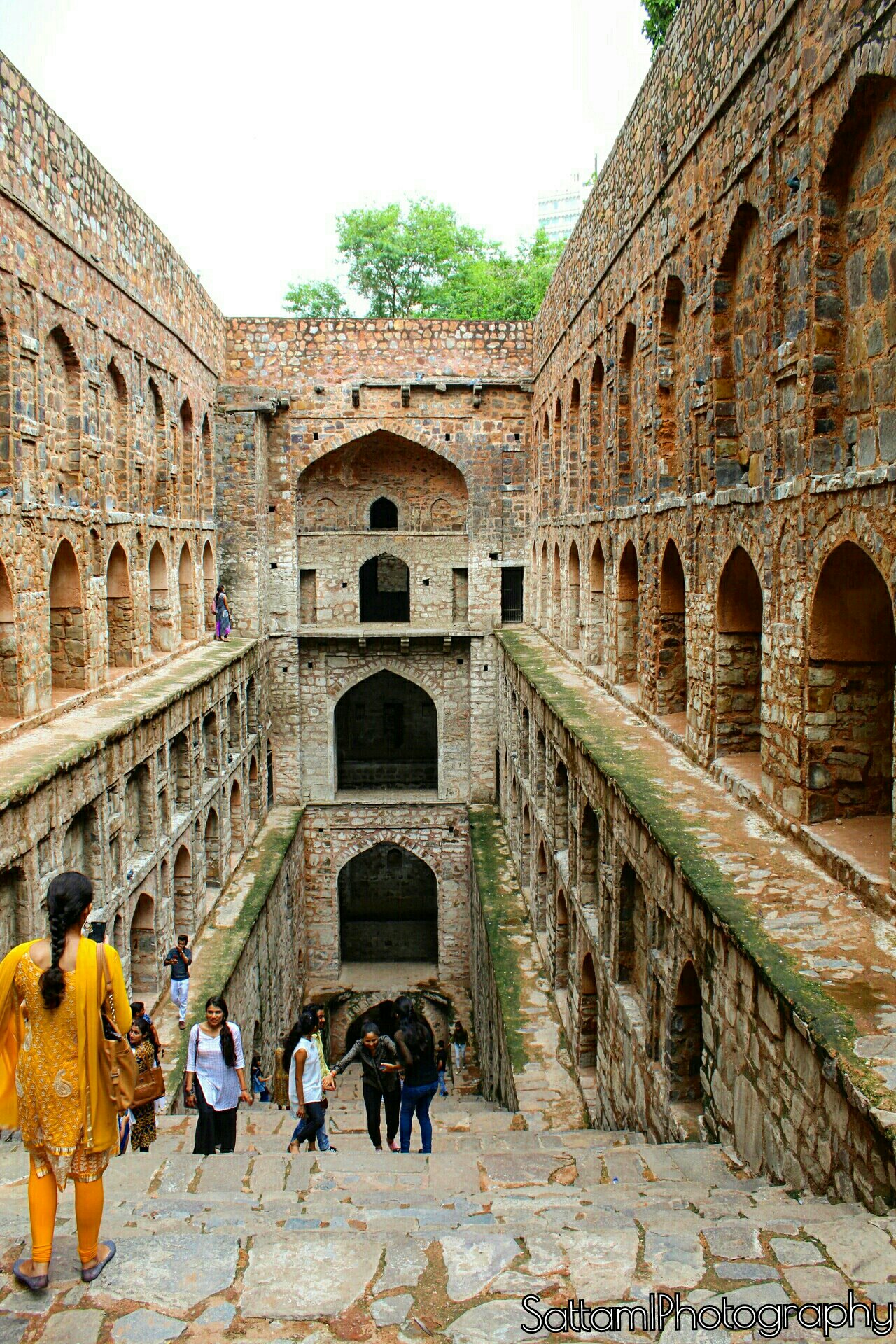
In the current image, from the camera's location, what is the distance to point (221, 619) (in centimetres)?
1580

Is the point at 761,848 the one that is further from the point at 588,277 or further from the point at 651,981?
the point at 588,277

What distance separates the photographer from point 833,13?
197 inches

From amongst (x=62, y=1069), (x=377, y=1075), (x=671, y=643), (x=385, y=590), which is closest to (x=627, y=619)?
(x=671, y=643)

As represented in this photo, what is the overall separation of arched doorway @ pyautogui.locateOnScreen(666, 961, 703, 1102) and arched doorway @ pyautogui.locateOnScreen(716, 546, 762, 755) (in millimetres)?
1798

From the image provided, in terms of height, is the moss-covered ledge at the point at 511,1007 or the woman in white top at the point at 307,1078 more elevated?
the woman in white top at the point at 307,1078

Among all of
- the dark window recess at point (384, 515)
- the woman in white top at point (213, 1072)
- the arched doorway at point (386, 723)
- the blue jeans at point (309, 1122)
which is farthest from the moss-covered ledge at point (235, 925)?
the dark window recess at point (384, 515)

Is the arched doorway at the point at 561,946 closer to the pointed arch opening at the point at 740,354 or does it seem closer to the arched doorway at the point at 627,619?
the arched doorway at the point at 627,619

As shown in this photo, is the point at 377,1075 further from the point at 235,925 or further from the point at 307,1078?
the point at 235,925

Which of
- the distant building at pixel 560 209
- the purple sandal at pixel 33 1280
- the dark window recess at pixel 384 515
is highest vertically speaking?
the distant building at pixel 560 209

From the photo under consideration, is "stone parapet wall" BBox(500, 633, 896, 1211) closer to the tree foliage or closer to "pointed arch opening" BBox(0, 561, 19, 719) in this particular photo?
"pointed arch opening" BBox(0, 561, 19, 719)

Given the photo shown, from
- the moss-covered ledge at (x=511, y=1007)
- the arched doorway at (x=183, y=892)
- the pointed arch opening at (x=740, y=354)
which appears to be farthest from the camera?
the arched doorway at (x=183, y=892)

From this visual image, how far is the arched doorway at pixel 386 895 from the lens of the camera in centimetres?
2019

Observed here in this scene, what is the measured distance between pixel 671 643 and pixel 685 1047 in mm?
3506

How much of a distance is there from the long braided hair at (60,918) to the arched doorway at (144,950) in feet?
23.4
